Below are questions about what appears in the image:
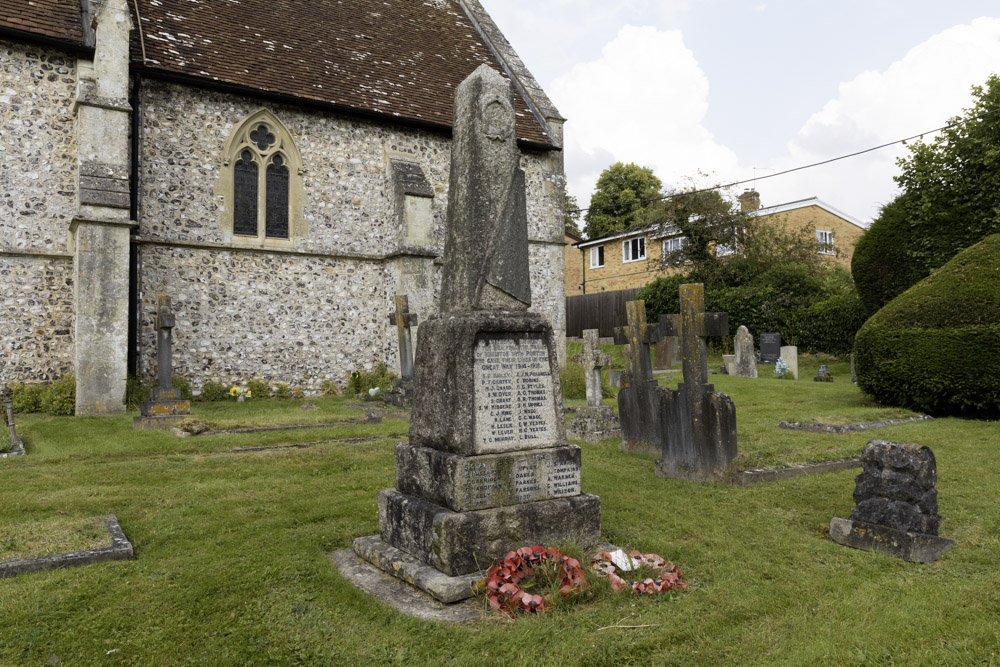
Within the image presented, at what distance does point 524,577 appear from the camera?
12.3 ft

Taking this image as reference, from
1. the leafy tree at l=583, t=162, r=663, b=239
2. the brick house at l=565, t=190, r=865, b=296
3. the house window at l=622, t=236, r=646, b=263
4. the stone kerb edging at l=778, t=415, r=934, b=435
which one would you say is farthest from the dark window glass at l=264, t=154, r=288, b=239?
the leafy tree at l=583, t=162, r=663, b=239

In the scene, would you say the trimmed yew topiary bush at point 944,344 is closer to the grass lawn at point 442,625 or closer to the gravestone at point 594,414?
the grass lawn at point 442,625

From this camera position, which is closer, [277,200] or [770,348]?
[277,200]

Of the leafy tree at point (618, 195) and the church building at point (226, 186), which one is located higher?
the leafy tree at point (618, 195)

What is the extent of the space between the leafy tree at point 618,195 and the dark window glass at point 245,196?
29.5 meters

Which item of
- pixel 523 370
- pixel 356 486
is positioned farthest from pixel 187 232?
pixel 523 370

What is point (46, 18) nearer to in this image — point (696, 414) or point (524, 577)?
point (696, 414)

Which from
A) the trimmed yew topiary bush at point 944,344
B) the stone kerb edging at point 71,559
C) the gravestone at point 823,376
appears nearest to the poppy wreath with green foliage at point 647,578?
the stone kerb edging at point 71,559

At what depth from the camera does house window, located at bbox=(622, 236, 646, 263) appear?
32875mm

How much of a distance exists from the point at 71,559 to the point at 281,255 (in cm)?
1168

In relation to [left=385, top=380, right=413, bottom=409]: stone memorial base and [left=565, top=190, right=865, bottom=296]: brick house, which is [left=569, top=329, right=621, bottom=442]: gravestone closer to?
[left=385, top=380, right=413, bottom=409]: stone memorial base

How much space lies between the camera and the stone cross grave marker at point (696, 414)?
6.78m

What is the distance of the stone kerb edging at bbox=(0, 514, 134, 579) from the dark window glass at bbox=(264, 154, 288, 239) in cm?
1165

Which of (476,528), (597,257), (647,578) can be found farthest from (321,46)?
(597,257)
